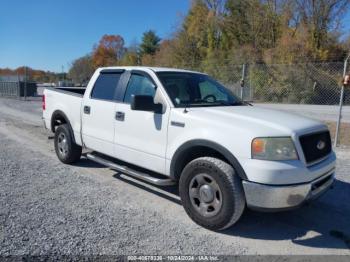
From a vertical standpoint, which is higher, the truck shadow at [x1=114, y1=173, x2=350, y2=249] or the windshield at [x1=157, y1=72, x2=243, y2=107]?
the windshield at [x1=157, y1=72, x2=243, y2=107]

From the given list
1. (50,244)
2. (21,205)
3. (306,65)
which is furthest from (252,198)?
(306,65)

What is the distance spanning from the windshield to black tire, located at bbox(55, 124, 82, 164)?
2.39 m

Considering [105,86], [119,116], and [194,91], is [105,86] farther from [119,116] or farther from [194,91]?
[194,91]

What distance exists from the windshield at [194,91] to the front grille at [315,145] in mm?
1349

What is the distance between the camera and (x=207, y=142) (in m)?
3.74

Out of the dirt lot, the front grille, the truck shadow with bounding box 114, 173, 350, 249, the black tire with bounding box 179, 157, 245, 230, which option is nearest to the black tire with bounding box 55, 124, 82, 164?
the dirt lot

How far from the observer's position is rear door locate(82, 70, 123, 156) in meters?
5.10

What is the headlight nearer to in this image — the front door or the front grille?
the front grille

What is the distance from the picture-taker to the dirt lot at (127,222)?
341 centimetres

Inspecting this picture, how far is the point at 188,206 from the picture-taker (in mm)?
4004

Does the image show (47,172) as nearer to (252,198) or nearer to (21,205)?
(21,205)

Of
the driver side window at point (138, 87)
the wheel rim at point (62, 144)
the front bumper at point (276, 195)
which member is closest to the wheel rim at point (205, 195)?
the front bumper at point (276, 195)

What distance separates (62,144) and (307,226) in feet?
15.0

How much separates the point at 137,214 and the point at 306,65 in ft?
70.3
